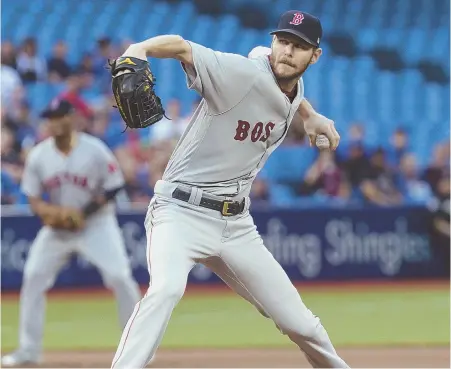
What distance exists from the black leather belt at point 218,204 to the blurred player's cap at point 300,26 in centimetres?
92

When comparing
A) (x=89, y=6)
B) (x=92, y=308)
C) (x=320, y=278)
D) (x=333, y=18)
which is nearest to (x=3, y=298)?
(x=92, y=308)

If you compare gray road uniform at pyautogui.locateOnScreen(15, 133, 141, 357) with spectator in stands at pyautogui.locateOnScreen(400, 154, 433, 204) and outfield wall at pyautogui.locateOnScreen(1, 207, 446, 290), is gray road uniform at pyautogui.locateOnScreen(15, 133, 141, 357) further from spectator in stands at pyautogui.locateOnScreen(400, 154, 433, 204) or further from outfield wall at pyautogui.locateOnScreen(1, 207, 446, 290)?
spectator in stands at pyautogui.locateOnScreen(400, 154, 433, 204)

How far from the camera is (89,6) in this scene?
18.5 meters

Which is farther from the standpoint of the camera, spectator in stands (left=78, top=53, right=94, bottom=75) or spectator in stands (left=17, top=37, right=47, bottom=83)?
spectator in stands (left=78, top=53, right=94, bottom=75)

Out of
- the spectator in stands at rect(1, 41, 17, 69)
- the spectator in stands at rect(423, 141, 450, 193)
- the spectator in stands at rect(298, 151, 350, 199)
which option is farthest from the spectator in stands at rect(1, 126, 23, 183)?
the spectator in stands at rect(423, 141, 450, 193)

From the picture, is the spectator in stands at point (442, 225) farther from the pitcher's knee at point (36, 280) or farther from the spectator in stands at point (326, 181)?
the pitcher's knee at point (36, 280)

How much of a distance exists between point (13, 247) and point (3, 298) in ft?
2.25

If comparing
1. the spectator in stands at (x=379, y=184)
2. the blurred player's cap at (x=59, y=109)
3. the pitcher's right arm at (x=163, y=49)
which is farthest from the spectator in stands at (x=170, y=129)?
the pitcher's right arm at (x=163, y=49)

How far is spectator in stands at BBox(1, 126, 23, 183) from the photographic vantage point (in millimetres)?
13117

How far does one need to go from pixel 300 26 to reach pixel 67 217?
3.56 meters

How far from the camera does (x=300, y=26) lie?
5.12m

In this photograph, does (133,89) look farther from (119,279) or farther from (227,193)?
(119,279)

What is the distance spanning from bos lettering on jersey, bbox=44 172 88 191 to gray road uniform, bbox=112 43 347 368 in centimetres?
323

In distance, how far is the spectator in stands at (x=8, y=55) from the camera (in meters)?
15.3
